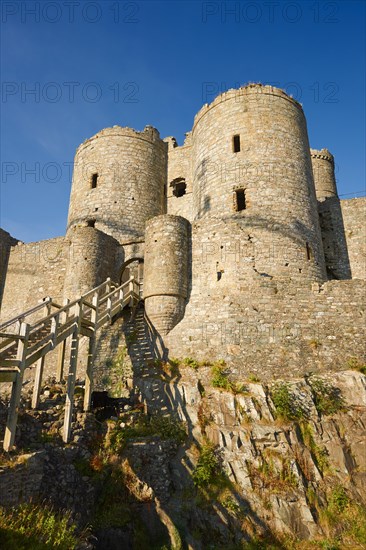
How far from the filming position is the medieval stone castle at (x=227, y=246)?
43.7 feet

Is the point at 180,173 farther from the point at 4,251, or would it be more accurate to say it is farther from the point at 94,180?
the point at 4,251

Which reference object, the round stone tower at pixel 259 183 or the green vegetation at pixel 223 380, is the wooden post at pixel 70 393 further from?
the round stone tower at pixel 259 183

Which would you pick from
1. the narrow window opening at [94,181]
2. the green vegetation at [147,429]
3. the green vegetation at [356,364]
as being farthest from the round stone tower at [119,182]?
the green vegetation at [356,364]

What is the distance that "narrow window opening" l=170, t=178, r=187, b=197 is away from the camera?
21495 mm

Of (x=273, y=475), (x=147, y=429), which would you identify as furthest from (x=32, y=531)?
(x=273, y=475)

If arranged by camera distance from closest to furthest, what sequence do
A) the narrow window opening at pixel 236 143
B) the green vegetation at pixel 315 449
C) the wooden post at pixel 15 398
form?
the wooden post at pixel 15 398 → the green vegetation at pixel 315 449 → the narrow window opening at pixel 236 143

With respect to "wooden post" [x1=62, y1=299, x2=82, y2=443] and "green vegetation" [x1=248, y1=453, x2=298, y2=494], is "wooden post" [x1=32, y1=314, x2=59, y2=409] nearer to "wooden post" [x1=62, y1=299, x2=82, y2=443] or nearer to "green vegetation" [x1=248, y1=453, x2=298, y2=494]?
"wooden post" [x1=62, y1=299, x2=82, y2=443]

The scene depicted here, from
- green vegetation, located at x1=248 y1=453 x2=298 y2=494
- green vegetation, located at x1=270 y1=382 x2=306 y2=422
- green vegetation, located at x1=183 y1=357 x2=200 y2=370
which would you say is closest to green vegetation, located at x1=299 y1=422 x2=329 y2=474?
green vegetation, located at x1=270 y1=382 x2=306 y2=422

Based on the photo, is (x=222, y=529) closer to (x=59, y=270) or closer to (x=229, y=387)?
(x=229, y=387)

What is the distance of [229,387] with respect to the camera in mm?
12062

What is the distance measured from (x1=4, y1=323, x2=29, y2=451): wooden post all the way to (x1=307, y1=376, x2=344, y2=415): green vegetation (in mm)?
8418

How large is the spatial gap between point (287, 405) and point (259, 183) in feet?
29.1

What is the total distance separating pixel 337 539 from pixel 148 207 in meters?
15.7

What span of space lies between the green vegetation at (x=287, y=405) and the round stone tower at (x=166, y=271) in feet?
14.5
